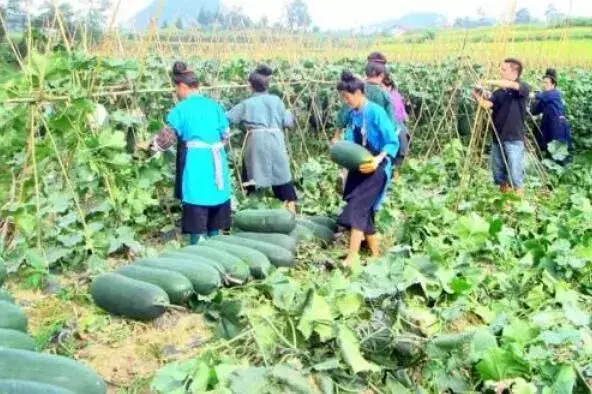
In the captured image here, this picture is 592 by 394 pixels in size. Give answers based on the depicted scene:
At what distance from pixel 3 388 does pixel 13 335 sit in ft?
2.95

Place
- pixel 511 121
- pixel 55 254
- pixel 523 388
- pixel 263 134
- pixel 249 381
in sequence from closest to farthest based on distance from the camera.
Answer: pixel 249 381 → pixel 523 388 → pixel 55 254 → pixel 263 134 → pixel 511 121

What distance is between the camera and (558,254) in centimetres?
598

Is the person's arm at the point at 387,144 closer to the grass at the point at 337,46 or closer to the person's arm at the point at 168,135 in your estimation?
the person's arm at the point at 168,135

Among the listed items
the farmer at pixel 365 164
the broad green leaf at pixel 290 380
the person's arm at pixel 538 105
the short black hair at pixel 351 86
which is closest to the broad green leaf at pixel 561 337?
the broad green leaf at pixel 290 380

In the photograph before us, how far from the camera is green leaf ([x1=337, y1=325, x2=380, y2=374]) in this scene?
363 cm

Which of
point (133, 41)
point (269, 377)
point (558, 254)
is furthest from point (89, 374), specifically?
point (133, 41)

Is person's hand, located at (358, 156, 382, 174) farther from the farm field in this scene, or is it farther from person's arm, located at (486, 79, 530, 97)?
person's arm, located at (486, 79, 530, 97)

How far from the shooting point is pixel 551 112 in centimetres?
1116

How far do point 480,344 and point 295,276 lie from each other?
260 cm

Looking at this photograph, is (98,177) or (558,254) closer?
(558,254)

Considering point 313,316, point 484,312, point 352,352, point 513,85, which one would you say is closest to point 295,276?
point 484,312

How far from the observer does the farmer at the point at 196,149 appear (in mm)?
6562

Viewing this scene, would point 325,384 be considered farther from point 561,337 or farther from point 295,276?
point 295,276

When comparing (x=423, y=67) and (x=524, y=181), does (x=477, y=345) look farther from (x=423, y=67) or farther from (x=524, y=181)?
(x=423, y=67)
